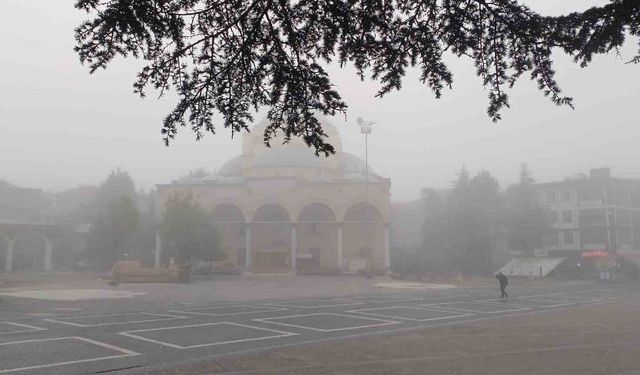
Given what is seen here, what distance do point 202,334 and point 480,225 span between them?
48151mm

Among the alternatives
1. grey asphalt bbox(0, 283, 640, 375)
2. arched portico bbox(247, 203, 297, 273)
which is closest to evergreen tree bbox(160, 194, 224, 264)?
arched portico bbox(247, 203, 297, 273)

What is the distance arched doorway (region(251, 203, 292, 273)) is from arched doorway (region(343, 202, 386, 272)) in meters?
6.32

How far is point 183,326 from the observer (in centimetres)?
1480

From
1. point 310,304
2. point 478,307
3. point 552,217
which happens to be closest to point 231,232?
point 310,304

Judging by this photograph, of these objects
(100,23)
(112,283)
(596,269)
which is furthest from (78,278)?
(596,269)

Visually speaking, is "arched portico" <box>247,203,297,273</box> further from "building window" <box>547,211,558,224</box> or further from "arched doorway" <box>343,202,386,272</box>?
"building window" <box>547,211,558,224</box>

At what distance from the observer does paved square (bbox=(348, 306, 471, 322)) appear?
17594mm

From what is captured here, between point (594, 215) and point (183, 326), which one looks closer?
point (183, 326)

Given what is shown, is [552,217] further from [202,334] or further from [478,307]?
[202,334]

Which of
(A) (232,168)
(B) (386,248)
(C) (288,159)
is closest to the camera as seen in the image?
(B) (386,248)

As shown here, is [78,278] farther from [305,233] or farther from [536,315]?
[536,315]

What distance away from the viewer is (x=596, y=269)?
52.4 meters

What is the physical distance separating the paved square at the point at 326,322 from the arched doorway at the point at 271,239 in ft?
121

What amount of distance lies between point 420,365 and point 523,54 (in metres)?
5.80
